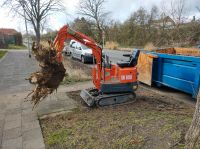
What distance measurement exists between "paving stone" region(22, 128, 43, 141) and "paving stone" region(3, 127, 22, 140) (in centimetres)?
14

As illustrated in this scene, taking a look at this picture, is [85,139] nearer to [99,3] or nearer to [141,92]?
[141,92]

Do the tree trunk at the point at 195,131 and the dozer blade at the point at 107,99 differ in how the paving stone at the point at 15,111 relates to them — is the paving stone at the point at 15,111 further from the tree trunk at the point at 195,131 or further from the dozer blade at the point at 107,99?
the tree trunk at the point at 195,131

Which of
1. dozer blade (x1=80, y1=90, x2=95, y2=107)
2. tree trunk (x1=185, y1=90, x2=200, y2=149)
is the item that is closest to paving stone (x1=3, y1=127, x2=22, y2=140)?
dozer blade (x1=80, y1=90, x2=95, y2=107)

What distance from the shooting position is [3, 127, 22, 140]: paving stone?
162 inches

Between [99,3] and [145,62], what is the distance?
41752 mm

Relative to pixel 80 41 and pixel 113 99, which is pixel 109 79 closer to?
pixel 113 99

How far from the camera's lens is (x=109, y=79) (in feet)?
18.5

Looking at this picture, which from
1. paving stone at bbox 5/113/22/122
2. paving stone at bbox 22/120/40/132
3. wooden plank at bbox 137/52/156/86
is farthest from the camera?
wooden plank at bbox 137/52/156/86

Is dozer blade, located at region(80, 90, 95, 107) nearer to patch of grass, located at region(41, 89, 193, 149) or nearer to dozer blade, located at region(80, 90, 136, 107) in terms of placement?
dozer blade, located at region(80, 90, 136, 107)

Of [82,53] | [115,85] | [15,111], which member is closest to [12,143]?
[15,111]

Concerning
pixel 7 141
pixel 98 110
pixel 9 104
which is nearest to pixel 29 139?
pixel 7 141

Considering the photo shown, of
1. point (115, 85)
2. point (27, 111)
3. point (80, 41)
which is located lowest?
point (27, 111)

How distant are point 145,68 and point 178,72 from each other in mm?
1500

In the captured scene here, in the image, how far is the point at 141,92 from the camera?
684 cm
